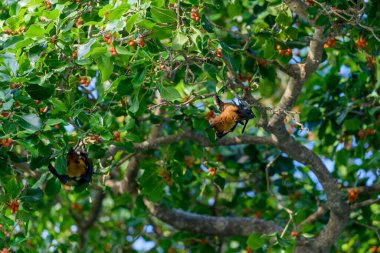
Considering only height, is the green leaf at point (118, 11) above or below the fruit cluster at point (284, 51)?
above

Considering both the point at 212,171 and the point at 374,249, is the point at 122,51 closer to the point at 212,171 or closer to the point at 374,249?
the point at 212,171

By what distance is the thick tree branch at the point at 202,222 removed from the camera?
659 cm

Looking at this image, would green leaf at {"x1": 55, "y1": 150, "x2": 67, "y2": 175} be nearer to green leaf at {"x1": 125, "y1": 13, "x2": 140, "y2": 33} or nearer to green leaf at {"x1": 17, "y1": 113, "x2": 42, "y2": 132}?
green leaf at {"x1": 17, "y1": 113, "x2": 42, "y2": 132}

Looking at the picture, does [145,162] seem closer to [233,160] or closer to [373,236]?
[233,160]

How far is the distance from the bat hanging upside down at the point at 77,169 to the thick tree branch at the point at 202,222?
5.11 feet

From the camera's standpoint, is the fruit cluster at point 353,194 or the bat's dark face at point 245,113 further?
the fruit cluster at point 353,194

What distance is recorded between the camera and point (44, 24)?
4.60 m

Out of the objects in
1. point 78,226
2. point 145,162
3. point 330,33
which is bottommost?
point 78,226

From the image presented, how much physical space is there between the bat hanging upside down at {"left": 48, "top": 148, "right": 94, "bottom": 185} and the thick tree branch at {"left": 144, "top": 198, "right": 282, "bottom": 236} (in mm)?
1558

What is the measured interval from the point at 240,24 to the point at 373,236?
84.7 inches

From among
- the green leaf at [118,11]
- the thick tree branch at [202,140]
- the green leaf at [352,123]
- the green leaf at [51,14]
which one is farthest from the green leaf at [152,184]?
the green leaf at [118,11]

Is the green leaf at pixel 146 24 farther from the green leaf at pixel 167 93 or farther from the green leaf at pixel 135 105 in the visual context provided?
the green leaf at pixel 135 105

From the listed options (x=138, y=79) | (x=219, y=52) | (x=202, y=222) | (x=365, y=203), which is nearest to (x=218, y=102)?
(x=219, y=52)

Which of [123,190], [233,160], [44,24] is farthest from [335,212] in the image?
[44,24]
